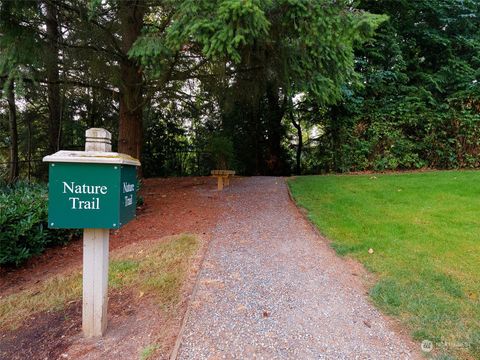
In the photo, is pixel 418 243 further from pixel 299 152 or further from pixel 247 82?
pixel 299 152

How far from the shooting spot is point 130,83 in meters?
6.75

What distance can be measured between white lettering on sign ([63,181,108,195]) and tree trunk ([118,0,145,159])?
4031 millimetres

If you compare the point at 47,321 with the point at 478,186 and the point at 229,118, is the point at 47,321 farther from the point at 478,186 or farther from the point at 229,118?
the point at 229,118

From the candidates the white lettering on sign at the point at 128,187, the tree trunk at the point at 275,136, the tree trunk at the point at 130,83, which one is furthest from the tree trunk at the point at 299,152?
the white lettering on sign at the point at 128,187

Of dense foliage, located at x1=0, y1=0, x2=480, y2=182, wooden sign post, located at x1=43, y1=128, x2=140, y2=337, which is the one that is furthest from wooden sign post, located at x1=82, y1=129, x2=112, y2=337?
dense foliage, located at x1=0, y1=0, x2=480, y2=182

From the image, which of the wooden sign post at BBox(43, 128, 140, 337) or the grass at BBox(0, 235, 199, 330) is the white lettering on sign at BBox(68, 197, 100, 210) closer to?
the wooden sign post at BBox(43, 128, 140, 337)

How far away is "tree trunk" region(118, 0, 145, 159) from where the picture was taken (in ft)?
20.6

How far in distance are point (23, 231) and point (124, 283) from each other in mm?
1618

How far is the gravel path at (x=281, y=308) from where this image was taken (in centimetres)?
223

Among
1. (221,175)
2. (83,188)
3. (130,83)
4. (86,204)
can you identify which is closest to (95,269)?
(86,204)

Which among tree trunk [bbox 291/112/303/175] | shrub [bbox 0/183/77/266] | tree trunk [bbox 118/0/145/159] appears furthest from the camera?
tree trunk [bbox 291/112/303/175]

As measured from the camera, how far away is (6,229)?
12.9 feet

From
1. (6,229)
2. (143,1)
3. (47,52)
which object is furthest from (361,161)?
(6,229)

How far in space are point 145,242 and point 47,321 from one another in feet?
5.77
